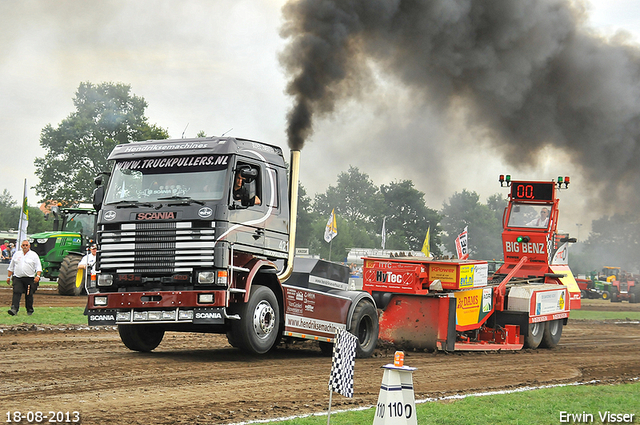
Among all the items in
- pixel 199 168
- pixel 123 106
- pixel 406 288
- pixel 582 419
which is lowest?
pixel 582 419

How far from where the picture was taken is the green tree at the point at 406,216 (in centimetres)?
9656

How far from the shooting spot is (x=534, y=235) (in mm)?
18234

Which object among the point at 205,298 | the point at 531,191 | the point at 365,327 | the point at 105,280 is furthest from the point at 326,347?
the point at 531,191

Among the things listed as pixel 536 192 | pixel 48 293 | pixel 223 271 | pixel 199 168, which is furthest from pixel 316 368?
pixel 48 293

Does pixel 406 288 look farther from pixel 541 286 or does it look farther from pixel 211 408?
pixel 211 408

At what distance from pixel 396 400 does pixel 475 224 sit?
116m

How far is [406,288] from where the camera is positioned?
14570 mm

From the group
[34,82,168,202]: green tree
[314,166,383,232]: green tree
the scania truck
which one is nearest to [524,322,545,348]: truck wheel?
the scania truck

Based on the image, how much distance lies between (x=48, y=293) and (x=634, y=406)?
2405cm

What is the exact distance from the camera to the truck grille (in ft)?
34.1

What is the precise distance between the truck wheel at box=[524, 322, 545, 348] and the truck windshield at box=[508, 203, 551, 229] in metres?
2.67

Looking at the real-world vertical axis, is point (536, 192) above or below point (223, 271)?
above

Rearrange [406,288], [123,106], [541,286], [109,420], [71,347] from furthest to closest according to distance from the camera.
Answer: [123,106], [541,286], [406,288], [71,347], [109,420]

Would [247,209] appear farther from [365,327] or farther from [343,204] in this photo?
[343,204]
